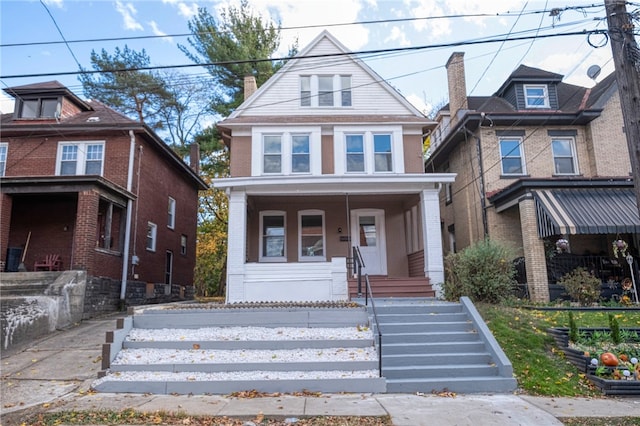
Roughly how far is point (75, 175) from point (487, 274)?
43.2ft

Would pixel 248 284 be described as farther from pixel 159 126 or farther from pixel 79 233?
pixel 159 126

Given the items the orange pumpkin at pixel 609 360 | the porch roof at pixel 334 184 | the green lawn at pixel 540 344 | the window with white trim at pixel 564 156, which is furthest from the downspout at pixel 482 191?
the orange pumpkin at pixel 609 360

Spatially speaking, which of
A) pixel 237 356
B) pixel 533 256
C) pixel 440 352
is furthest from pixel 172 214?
pixel 440 352

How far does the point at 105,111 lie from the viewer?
17812mm

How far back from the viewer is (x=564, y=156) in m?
15.7

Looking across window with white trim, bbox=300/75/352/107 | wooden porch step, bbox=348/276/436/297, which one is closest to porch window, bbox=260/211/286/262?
wooden porch step, bbox=348/276/436/297

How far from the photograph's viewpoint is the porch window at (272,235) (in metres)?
15.0

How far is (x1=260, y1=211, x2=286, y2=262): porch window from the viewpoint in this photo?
15.0 metres

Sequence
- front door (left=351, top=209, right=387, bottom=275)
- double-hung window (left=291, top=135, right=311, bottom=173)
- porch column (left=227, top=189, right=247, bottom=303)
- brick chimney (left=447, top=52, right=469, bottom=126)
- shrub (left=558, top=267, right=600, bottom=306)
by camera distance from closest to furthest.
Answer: shrub (left=558, top=267, right=600, bottom=306) < porch column (left=227, top=189, right=247, bottom=303) < double-hung window (left=291, top=135, right=311, bottom=173) < front door (left=351, top=209, right=387, bottom=275) < brick chimney (left=447, top=52, right=469, bottom=126)

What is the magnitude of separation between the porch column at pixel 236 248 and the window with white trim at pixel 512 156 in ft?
31.4

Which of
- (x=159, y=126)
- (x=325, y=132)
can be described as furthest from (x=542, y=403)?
(x=159, y=126)

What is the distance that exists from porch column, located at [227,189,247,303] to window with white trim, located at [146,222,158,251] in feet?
20.2

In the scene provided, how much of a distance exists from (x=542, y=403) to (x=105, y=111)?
18368 mm

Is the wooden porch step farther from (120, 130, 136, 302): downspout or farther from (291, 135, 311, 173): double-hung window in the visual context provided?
(120, 130, 136, 302): downspout
